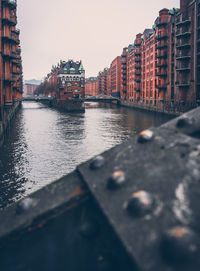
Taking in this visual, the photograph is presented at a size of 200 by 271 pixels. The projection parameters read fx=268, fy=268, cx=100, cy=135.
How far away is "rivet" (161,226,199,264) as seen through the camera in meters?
2.91

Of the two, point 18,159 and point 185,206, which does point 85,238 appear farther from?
point 18,159

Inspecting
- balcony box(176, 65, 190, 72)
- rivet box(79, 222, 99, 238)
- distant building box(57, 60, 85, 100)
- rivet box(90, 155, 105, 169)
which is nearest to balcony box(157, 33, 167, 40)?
balcony box(176, 65, 190, 72)

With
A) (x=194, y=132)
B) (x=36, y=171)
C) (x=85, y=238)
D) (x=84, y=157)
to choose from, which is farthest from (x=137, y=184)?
(x=84, y=157)

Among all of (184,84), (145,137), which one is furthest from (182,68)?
(145,137)

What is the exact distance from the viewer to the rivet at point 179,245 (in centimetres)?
291

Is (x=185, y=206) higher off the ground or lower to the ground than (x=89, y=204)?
higher

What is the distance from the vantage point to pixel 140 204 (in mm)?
3598

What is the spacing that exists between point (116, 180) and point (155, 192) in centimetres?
69

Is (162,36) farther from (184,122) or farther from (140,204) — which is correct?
(140,204)

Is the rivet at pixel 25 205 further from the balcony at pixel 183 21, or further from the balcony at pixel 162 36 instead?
the balcony at pixel 162 36

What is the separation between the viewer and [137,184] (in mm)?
4121

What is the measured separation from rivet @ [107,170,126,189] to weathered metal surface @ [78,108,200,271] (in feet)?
0.15

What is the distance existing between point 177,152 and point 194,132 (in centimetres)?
115

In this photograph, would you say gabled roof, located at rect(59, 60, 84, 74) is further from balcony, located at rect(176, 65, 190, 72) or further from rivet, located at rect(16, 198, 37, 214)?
rivet, located at rect(16, 198, 37, 214)
